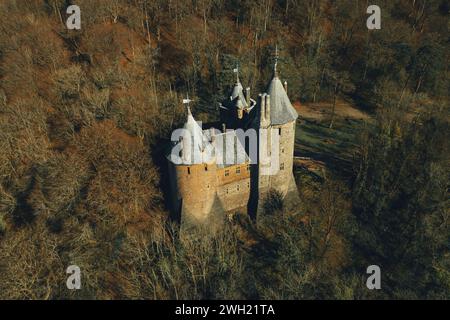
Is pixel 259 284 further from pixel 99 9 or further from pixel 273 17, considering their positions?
pixel 273 17

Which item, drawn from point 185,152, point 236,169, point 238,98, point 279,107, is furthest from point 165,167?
point 279,107

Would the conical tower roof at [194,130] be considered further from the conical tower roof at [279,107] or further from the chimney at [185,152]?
the conical tower roof at [279,107]

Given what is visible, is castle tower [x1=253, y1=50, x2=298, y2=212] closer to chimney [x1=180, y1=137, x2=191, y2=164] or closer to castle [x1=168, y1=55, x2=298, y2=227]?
castle [x1=168, y1=55, x2=298, y2=227]

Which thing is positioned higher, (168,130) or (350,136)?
(168,130)

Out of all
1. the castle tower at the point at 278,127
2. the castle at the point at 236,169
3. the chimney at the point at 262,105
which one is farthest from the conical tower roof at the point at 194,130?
the chimney at the point at 262,105

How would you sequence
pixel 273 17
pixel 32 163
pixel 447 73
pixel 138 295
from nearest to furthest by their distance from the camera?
pixel 138 295 < pixel 32 163 < pixel 447 73 < pixel 273 17

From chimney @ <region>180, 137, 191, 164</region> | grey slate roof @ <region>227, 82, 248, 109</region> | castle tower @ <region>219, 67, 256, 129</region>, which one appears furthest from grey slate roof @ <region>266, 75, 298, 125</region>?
chimney @ <region>180, 137, 191, 164</region>

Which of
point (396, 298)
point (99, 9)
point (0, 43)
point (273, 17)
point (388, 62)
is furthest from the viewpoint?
point (273, 17)

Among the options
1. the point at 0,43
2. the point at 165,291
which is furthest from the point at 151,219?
the point at 0,43
